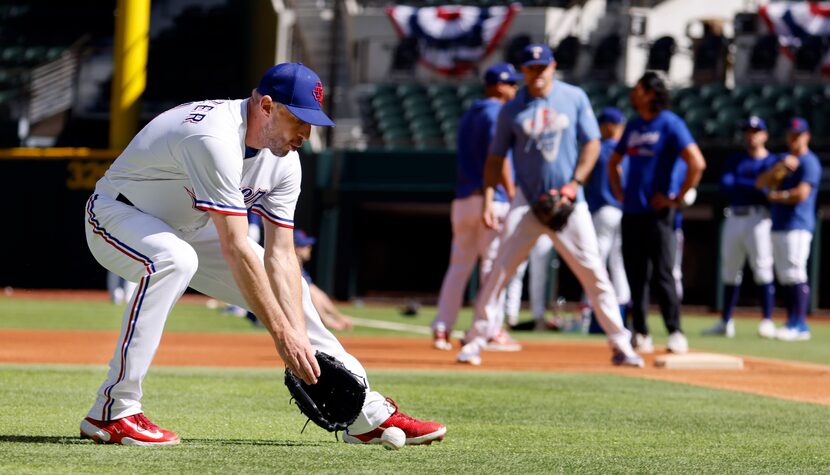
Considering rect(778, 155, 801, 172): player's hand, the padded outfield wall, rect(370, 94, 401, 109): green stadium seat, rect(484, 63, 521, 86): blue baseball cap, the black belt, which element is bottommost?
the padded outfield wall

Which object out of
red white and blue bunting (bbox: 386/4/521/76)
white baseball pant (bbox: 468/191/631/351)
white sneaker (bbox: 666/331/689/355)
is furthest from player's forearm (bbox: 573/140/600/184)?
red white and blue bunting (bbox: 386/4/521/76)

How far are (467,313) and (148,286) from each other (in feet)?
42.3

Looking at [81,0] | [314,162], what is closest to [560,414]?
[314,162]

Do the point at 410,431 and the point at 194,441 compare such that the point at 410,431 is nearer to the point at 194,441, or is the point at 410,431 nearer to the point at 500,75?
the point at 194,441

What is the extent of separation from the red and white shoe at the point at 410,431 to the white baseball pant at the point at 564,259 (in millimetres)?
3555

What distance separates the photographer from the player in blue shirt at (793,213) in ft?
41.1

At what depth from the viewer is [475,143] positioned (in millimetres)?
9469

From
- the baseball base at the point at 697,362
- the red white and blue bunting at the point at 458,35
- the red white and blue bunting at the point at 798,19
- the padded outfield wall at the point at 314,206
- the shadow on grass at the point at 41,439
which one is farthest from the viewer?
the red white and blue bunting at the point at 458,35

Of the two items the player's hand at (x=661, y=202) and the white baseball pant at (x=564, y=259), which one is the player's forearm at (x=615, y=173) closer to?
the player's hand at (x=661, y=202)

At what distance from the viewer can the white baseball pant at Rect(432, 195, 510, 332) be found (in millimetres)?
9422

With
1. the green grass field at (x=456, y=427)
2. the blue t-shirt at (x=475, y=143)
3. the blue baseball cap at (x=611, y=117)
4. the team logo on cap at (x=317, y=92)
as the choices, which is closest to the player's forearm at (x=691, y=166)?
the blue t-shirt at (x=475, y=143)

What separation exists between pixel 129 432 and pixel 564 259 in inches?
172

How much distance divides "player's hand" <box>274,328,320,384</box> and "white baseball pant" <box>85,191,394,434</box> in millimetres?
342

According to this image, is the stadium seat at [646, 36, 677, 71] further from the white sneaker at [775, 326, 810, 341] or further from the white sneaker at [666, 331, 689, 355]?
the white sneaker at [666, 331, 689, 355]
